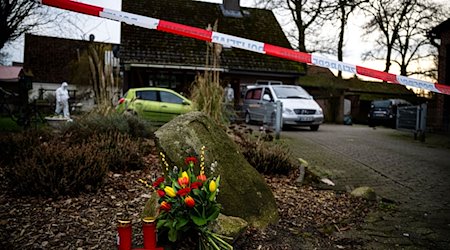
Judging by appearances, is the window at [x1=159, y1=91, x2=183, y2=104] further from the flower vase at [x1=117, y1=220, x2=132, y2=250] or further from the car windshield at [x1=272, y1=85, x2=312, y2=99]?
the flower vase at [x1=117, y1=220, x2=132, y2=250]

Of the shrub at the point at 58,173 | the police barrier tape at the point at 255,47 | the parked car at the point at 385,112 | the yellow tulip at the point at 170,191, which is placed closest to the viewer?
the yellow tulip at the point at 170,191

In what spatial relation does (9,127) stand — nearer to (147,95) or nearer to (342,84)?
(147,95)

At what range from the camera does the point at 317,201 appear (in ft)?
14.4

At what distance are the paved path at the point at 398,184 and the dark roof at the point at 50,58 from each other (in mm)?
32733

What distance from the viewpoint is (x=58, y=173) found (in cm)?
416

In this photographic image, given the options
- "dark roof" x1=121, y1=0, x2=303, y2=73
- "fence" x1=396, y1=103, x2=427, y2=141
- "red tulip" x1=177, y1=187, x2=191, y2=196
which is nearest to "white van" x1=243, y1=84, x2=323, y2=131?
"fence" x1=396, y1=103, x2=427, y2=141

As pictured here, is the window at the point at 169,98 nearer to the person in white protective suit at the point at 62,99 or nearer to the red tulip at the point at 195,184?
the person in white protective suit at the point at 62,99

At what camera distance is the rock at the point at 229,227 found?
2.82 m

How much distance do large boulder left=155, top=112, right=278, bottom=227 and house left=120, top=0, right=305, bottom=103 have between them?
1545 cm

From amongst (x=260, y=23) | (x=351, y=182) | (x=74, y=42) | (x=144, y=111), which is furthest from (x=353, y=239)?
(x=74, y=42)

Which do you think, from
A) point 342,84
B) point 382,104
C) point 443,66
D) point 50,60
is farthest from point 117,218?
point 50,60

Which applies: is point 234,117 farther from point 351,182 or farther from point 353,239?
point 353,239

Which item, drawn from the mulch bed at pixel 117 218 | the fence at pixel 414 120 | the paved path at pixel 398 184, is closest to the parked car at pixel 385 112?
the fence at pixel 414 120

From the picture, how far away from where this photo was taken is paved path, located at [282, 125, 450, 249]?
3.52 m
